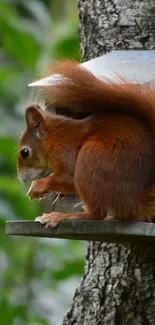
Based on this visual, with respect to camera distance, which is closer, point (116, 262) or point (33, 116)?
point (33, 116)

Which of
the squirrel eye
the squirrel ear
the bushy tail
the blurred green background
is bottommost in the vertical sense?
the blurred green background

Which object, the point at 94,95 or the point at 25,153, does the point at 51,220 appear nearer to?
the point at 25,153

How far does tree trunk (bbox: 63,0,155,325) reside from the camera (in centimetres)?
329

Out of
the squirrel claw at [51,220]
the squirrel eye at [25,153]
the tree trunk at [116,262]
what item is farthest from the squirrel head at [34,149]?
the tree trunk at [116,262]

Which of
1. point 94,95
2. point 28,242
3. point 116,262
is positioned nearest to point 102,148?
point 94,95

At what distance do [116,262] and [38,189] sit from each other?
65 centimetres

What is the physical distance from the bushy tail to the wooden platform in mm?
101

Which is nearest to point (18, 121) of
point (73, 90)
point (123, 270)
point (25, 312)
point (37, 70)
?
point (37, 70)

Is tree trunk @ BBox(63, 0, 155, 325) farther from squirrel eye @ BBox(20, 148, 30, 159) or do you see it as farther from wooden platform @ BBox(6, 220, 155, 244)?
squirrel eye @ BBox(20, 148, 30, 159)

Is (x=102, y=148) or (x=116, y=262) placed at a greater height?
(x=102, y=148)

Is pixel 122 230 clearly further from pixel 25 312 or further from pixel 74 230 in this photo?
pixel 25 312

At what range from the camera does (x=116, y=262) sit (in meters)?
3.36

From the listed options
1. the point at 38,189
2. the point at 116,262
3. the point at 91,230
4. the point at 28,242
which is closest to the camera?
the point at 91,230

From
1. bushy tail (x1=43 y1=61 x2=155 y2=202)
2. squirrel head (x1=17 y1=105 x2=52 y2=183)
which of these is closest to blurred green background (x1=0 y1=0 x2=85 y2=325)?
squirrel head (x1=17 y1=105 x2=52 y2=183)
